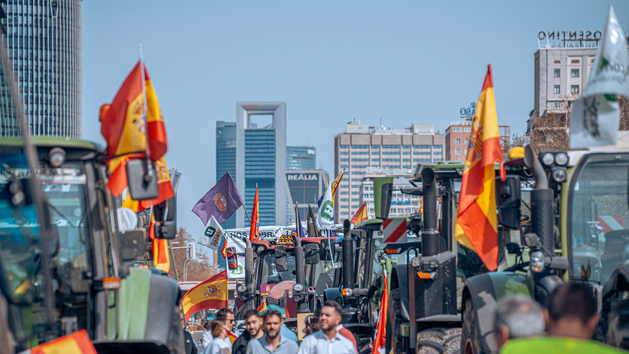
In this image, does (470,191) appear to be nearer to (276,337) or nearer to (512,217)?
(512,217)

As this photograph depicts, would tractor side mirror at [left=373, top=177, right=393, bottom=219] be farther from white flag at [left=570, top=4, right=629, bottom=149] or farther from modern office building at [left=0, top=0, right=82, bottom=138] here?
modern office building at [left=0, top=0, right=82, bottom=138]

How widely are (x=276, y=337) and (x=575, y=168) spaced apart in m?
3.06

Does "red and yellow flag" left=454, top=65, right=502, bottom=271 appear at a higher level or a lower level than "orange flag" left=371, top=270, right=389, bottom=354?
higher

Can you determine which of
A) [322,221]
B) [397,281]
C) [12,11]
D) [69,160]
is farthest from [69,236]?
[12,11]

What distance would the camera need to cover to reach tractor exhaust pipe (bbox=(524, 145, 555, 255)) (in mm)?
6406

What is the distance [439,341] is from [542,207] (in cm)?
247

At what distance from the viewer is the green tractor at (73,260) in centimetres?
563

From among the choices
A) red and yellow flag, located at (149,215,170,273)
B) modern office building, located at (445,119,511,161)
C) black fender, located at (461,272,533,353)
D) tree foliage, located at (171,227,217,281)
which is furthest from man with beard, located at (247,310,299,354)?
modern office building, located at (445,119,511,161)

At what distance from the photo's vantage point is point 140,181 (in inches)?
230

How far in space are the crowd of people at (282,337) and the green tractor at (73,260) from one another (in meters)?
1.15

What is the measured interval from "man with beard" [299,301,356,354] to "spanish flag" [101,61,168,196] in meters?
1.96

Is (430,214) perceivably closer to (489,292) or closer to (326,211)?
(489,292)

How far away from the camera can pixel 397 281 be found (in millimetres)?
9867

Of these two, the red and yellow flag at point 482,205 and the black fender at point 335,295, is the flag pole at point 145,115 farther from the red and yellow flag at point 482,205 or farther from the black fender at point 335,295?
the black fender at point 335,295
